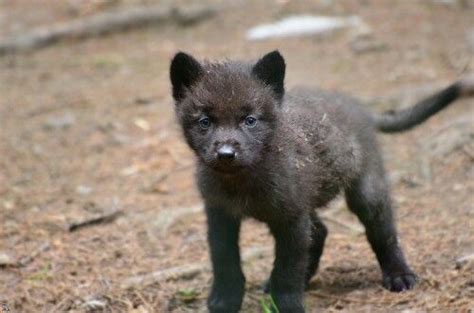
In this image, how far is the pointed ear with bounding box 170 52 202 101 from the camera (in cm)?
556

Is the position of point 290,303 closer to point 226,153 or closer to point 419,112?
point 226,153

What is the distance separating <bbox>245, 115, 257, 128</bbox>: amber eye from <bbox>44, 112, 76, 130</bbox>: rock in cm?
630

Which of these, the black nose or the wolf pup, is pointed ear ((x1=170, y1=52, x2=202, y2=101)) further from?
the black nose

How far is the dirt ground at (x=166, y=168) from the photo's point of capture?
20.7 feet

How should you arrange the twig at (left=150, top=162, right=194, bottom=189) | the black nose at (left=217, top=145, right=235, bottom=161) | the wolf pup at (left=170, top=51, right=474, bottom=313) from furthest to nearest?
1. the twig at (left=150, top=162, right=194, bottom=189)
2. the wolf pup at (left=170, top=51, right=474, bottom=313)
3. the black nose at (left=217, top=145, right=235, bottom=161)

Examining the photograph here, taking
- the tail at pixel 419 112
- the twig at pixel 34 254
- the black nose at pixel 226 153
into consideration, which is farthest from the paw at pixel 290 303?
the twig at pixel 34 254

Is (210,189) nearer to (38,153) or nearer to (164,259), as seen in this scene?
(164,259)

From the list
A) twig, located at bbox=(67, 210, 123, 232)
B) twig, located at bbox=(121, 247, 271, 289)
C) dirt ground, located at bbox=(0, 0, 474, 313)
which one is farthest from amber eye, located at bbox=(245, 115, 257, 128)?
twig, located at bbox=(67, 210, 123, 232)

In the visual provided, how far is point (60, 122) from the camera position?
11.1m

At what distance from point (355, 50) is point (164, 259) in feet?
24.1

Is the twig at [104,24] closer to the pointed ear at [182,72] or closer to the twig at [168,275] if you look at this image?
the twig at [168,275]

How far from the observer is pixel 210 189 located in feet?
18.4

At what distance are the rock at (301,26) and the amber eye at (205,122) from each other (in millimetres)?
9220

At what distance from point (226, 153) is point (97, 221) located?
348 centimetres
